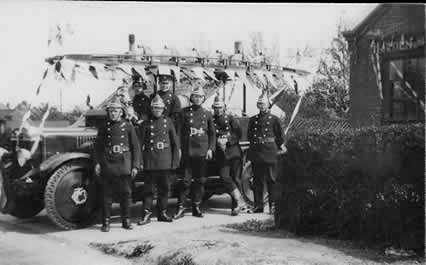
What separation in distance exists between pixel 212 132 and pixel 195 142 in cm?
27

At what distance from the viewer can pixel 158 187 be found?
6.68m

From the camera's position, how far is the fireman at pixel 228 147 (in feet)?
23.1

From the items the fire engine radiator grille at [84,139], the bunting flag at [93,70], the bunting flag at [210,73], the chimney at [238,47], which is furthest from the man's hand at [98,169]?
the chimney at [238,47]

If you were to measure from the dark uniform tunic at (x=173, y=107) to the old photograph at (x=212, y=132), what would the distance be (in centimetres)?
2

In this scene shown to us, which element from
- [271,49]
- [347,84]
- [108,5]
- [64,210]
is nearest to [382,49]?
[347,84]

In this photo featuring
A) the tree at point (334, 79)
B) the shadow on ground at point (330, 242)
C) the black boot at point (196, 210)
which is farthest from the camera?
the black boot at point (196, 210)

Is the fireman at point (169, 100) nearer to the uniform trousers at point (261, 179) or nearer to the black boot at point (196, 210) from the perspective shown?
the black boot at point (196, 210)

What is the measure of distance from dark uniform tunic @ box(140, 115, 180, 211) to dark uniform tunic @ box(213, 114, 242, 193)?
69cm

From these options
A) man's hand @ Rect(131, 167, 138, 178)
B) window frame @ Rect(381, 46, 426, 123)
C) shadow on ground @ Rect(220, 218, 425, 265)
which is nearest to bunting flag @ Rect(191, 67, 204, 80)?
man's hand @ Rect(131, 167, 138, 178)

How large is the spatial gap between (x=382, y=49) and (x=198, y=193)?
3293mm

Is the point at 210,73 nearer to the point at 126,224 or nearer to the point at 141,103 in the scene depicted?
the point at 141,103

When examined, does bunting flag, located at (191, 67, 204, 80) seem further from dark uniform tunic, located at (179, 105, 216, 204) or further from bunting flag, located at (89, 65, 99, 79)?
bunting flag, located at (89, 65, 99, 79)

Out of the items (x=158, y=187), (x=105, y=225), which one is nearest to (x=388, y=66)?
(x=158, y=187)

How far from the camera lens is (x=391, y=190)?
505cm
